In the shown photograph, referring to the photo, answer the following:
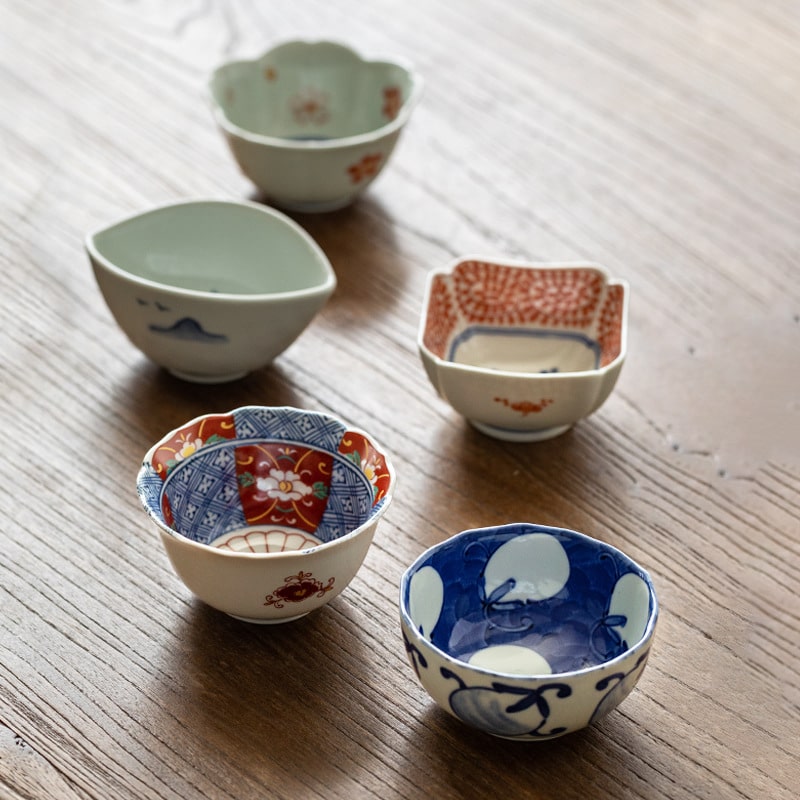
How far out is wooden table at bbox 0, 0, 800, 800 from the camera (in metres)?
0.87

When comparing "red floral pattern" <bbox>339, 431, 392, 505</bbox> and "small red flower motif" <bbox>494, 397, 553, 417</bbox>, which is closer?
"red floral pattern" <bbox>339, 431, 392, 505</bbox>

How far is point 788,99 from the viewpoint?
1.76 meters

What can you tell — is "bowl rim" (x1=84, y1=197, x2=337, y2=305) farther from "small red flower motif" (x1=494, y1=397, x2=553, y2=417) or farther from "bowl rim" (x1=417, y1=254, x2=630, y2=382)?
"small red flower motif" (x1=494, y1=397, x2=553, y2=417)

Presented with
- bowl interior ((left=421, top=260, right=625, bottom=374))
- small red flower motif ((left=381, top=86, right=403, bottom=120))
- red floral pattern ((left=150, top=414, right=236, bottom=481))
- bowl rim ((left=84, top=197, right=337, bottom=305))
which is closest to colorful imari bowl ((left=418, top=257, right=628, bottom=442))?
bowl interior ((left=421, top=260, right=625, bottom=374))

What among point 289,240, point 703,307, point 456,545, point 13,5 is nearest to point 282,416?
point 456,545

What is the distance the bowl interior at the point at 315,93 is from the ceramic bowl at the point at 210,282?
12.1 inches

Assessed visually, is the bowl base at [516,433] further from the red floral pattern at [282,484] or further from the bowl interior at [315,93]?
the bowl interior at [315,93]

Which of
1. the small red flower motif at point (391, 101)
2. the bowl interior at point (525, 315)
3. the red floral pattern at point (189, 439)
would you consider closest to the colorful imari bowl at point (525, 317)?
the bowl interior at point (525, 315)

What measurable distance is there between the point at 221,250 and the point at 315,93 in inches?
15.0

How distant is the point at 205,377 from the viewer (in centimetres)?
123

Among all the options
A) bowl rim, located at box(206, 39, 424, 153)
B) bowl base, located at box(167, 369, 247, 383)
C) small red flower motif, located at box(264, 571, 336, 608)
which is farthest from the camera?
bowl rim, located at box(206, 39, 424, 153)

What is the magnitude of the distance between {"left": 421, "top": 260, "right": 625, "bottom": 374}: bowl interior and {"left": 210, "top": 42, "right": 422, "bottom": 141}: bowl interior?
384 millimetres

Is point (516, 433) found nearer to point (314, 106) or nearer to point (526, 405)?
point (526, 405)

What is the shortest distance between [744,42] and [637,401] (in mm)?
876
